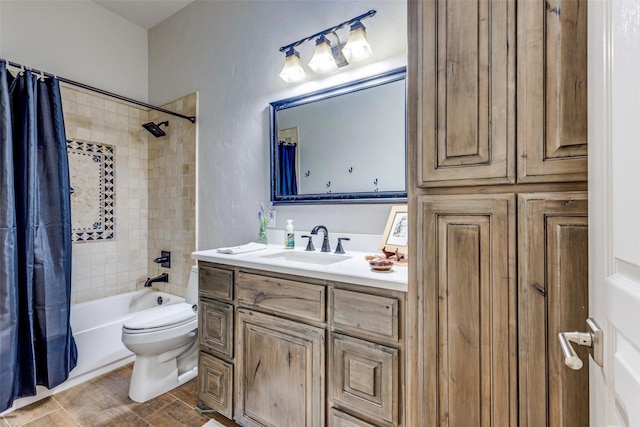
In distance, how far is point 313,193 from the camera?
1.92m

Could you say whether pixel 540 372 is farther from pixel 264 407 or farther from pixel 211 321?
pixel 211 321

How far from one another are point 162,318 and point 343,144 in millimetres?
1528

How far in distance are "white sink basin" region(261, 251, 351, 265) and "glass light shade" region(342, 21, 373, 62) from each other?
43.0 inches

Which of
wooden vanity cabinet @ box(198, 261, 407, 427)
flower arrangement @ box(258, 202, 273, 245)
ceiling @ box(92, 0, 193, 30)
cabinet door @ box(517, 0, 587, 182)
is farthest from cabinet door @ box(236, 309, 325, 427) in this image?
ceiling @ box(92, 0, 193, 30)

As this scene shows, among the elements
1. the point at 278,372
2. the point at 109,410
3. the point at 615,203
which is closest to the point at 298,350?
the point at 278,372

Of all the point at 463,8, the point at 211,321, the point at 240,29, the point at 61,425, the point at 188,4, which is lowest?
the point at 61,425

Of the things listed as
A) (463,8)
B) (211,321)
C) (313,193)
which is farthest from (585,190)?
(211,321)

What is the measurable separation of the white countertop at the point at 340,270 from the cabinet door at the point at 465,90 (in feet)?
1.20

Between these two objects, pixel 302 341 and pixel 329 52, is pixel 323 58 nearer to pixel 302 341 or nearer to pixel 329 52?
pixel 329 52

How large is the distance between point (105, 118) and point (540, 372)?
3270 millimetres

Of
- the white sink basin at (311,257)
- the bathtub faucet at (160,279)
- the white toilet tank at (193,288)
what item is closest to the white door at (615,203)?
the white sink basin at (311,257)

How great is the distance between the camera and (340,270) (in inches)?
47.8

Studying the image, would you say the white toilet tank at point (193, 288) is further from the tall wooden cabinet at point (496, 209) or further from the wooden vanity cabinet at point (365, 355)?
the tall wooden cabinet at point (496, 209)

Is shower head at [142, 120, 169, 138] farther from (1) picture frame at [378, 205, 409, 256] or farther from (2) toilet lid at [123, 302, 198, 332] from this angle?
(1) picture frame at [378, 205, 409, 256]
